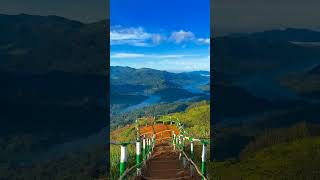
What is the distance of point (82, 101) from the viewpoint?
49.4m

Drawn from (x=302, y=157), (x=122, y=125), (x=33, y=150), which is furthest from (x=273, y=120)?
(x=122, y=125)

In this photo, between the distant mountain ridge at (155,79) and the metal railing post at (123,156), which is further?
the distant mountain ridge at (155,79)

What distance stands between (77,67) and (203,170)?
51.7m

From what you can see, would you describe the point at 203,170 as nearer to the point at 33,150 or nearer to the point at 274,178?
the point at 274,178

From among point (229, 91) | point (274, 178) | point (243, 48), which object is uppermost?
point (243, 48)

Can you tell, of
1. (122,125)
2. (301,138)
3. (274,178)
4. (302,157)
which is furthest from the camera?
(122,125)

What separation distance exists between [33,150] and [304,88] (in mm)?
21128

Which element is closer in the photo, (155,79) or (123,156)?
(123,156)

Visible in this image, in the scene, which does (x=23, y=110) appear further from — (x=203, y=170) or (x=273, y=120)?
(x=203, y=170)

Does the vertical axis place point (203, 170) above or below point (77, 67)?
below

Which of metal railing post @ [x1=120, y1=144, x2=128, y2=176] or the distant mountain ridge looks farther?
the distant mountain ridge

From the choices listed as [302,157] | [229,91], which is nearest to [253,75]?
[229,91]

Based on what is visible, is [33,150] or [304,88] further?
[33,150]

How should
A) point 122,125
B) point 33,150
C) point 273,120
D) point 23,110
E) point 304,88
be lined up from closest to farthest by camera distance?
point 273,120, point 304,88, point 33,150, point 23,110, point 122,125
